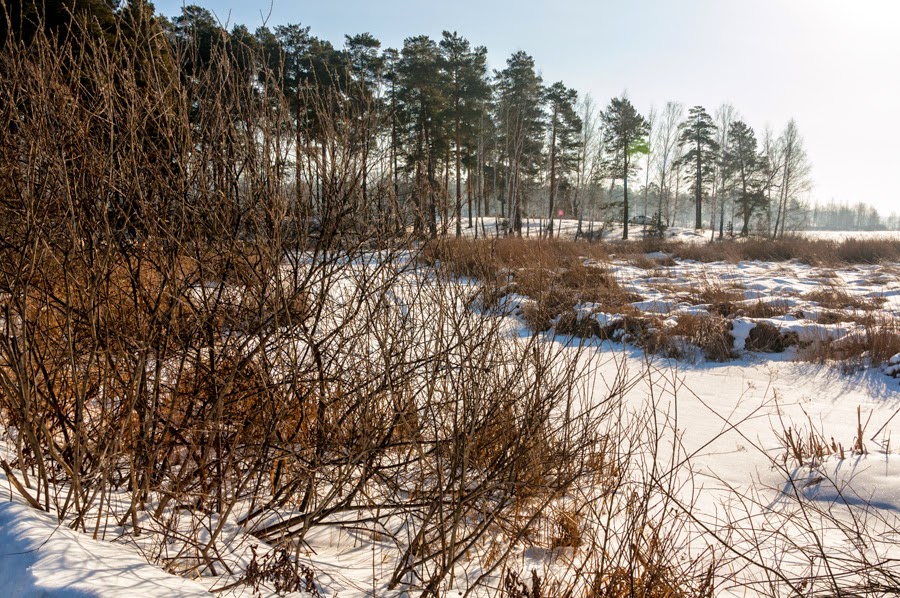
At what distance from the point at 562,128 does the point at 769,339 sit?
25.2 m

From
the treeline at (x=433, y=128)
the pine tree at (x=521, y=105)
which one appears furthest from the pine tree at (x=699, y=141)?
the pine tree at (x=521, y=105)

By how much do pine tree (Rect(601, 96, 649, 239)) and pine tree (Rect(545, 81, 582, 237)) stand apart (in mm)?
2174

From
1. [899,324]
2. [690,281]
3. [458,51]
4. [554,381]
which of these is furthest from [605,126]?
[554,381]

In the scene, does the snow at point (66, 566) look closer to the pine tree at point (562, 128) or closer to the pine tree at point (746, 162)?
the pine tree at point (562, 128)

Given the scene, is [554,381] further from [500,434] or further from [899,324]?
[899,324]

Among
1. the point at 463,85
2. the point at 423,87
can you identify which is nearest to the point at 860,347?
the point at 423,87

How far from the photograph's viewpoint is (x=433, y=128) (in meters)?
22.7

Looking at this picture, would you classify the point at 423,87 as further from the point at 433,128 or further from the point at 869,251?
the point at 869,251

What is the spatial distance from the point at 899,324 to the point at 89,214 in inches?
379

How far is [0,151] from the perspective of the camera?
2.33 meters

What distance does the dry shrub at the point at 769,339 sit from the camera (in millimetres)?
7605

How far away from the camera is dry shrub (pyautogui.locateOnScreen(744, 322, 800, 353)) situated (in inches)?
299

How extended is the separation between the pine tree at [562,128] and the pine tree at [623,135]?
2174 millimetres

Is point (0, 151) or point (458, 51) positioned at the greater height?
point (458, 51)
